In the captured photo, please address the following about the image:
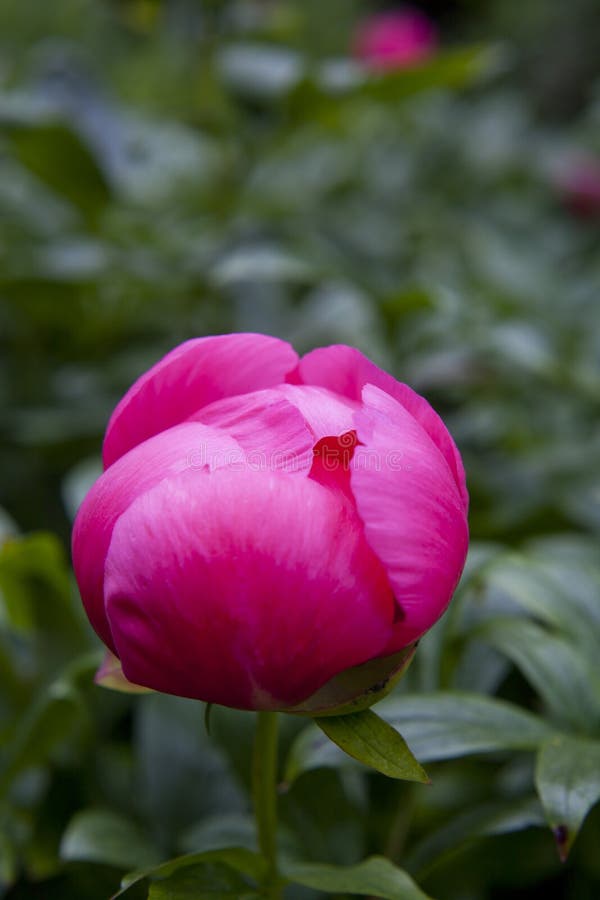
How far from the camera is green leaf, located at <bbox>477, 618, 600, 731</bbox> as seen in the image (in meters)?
0.60

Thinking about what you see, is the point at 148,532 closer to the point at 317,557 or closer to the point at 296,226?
the point at 317,557

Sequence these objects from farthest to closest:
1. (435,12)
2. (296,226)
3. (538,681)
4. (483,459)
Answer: (435,12) < (296,226) < (483,459) < (538,681)

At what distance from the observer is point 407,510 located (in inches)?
15.7

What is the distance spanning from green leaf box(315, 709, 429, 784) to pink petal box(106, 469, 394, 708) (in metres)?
0.04

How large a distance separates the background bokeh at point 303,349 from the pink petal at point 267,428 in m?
0.20

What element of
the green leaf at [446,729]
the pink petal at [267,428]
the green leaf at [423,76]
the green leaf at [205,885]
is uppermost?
the green leaf at [423,76]

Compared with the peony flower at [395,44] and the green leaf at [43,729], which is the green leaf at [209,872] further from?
the peony flower at [395,44]

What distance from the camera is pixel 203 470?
0.40m

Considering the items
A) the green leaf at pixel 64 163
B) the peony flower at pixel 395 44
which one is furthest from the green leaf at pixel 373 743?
the peony flower at pixel 395 44

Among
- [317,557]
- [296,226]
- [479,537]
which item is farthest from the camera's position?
[296,226]

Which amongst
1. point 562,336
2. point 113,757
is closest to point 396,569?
point 113,757

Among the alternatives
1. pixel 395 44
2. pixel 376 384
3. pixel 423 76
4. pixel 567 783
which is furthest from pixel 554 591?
pixel 395 44

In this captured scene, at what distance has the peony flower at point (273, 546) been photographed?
387 mm

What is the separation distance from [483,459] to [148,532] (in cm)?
75
